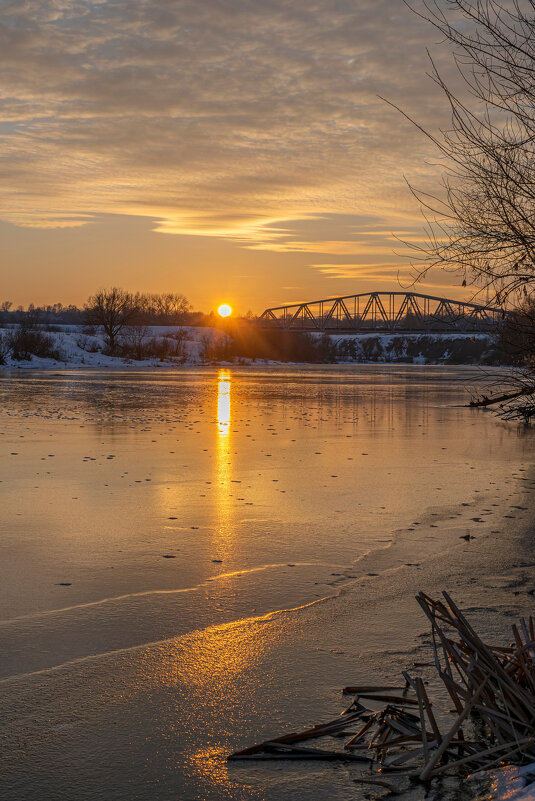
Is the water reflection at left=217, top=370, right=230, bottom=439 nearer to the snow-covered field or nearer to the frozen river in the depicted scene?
the frozen river

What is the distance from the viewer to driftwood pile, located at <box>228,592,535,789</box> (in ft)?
10.8

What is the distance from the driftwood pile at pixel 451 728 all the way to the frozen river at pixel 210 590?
5.7 inches

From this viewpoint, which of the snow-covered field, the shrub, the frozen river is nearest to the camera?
the frozen river

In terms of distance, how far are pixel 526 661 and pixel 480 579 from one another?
2.81 meters

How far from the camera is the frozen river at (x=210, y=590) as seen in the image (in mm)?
3621

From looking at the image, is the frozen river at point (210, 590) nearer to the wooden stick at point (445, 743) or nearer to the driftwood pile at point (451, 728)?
the driftwood pile at point (451, 728)

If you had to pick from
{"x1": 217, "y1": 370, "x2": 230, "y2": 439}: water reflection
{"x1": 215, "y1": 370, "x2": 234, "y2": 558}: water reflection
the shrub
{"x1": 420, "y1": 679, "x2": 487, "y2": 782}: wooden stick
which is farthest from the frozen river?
the shrub

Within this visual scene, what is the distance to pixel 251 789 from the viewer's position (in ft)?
11.0

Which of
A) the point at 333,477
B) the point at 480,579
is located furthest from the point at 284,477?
the point at 480,579

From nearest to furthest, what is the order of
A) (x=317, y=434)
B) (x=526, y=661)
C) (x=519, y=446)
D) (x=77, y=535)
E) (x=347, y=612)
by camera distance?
(x=526, y=661) → (x=347, y=612) → (x=77, y=535) → (x=519, y=446) → (x=317, y=434)

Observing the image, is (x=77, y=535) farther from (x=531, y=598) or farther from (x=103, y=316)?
(x=103, y=316)

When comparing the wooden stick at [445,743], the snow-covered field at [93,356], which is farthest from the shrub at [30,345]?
the wooden stick at [445,743]

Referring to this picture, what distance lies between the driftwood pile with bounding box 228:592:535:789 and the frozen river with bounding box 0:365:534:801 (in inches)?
5.7

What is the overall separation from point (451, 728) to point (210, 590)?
278 centimetres
